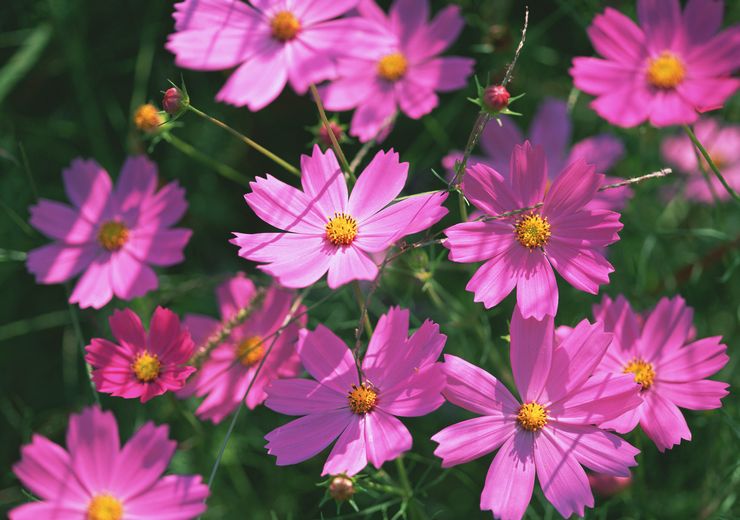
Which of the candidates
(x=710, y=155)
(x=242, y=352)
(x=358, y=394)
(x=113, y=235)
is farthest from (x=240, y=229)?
(x=710, y=155)

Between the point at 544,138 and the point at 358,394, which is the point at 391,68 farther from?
the point at 358,394

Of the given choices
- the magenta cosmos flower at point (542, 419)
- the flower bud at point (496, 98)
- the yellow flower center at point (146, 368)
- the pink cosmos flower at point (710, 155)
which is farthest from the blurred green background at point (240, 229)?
the flower bud at point (496, 98)

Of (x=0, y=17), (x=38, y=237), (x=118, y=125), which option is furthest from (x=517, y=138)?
(x=0, y=17)

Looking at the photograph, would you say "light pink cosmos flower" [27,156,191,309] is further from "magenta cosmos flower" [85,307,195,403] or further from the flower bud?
the flower bud

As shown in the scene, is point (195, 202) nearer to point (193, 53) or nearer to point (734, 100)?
point (193, 53)

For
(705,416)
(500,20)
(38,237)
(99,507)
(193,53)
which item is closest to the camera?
(99,507)

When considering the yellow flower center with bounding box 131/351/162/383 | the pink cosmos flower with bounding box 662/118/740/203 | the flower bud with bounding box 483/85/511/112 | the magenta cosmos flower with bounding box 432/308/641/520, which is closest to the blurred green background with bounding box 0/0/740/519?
the pink cosmos flower with bounding box 662/118/740/203

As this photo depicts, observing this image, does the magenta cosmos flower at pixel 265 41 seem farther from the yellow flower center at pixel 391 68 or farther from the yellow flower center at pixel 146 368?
the yellow flower center at pixel 146 368
